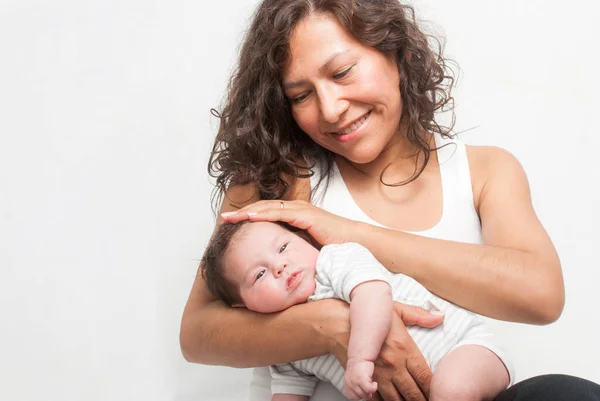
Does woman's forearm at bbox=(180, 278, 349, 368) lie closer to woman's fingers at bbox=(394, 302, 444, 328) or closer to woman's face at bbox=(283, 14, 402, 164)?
woman's fingers at bbox=(394, 302, 444, 328)

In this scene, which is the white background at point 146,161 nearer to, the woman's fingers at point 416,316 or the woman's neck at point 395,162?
the woman's neck at point 395,162

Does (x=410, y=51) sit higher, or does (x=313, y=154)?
(x=410, y=51)

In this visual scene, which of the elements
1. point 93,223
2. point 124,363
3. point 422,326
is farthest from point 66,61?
point 422,326

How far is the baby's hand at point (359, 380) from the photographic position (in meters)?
1.69

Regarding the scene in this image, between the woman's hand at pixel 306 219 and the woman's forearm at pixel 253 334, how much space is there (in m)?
0.16

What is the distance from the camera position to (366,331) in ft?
5.75

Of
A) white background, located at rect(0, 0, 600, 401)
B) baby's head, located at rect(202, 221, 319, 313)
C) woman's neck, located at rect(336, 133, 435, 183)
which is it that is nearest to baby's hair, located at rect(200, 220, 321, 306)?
baby's head, located at rect(202, 221, 319, 313)

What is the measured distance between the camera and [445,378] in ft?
5.81

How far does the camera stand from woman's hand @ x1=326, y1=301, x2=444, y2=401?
1841 mm

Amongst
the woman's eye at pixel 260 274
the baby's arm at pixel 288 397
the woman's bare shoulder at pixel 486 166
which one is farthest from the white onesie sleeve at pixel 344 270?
the woman's bare shoulder at pixel 486 166

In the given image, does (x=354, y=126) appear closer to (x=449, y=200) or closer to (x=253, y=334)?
(x=449, y=200)

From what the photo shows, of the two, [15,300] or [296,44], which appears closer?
[296,44]

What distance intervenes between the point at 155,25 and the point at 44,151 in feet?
1.69

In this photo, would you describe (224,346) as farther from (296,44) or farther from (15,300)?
(15,300)
